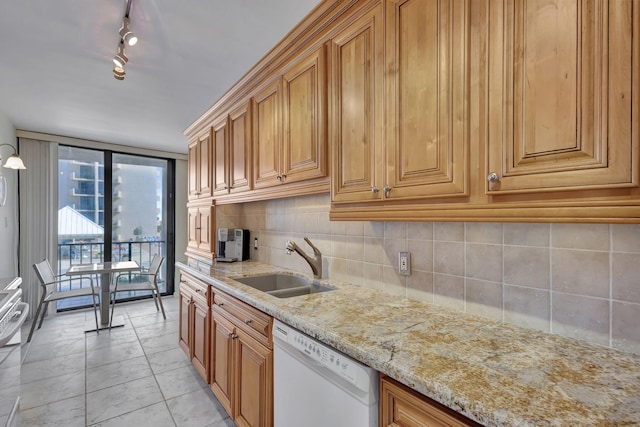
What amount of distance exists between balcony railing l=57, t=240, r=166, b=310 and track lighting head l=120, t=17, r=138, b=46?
3.71 meters

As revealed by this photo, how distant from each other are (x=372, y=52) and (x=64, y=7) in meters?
1.61

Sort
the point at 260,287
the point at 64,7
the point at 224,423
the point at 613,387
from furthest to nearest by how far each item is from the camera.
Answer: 1. the point at 260,287
2. the point at 224,423
3. the point at 64,7
4. the point at 613,387

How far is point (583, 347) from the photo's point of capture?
97 cm

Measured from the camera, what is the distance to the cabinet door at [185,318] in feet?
8.53

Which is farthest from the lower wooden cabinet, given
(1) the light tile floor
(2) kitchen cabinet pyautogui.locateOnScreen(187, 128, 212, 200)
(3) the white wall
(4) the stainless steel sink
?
(3) the white wall

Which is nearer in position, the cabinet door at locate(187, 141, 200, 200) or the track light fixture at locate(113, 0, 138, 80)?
the track light fixture at locate(113, 0, 138, 80)

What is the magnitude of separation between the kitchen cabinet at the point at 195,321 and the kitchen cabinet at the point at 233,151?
0.80m

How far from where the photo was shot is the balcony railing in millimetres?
4293

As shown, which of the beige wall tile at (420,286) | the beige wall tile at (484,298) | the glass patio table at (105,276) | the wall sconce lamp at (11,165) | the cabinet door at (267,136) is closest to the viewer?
the beige wall tile at (484,298)

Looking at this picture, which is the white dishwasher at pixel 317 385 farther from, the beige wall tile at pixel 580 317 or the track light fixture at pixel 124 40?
the track light fixture at pixel 124 40

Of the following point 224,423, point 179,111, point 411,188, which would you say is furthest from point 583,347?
point 179,111

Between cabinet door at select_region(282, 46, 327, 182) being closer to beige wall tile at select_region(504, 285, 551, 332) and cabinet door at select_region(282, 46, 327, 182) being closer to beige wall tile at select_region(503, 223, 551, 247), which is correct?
beige wall tile at select_region(503, 223, 551, 247)

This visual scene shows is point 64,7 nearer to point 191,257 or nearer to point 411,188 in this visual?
point 411,188

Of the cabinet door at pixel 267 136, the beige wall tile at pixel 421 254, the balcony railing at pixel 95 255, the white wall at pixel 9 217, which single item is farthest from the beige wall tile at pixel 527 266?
the balcony railing at pixel 95 255
